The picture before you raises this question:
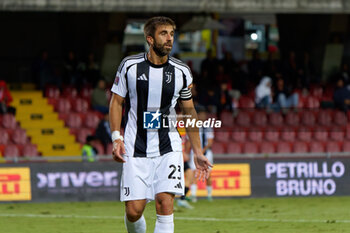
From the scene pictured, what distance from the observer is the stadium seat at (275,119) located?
2067 cm

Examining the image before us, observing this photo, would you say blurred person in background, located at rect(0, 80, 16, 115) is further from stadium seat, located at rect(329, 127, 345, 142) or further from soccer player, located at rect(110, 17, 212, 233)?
soccer player, located at rect(110, 17, 212, 233)

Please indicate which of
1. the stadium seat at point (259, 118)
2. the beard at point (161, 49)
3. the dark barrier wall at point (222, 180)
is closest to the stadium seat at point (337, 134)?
the stadium seat at point (259, 118)

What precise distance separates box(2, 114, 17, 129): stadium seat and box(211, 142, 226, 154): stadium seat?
4849mm

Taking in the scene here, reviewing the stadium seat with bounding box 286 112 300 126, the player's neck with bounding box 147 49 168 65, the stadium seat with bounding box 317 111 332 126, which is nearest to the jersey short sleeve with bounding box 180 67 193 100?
the player's neck with bounding box 147 49 168 65

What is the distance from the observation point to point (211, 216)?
12.6 meters

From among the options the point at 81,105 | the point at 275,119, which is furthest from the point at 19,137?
the point at 275,119

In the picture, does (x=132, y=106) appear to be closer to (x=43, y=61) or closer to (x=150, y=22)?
(x=150, y=22)

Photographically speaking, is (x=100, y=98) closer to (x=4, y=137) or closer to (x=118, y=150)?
(x=4, y=137)

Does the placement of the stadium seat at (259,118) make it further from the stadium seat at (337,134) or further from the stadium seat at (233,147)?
the stadium seat at (337,134)

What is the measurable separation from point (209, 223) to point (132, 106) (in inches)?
190

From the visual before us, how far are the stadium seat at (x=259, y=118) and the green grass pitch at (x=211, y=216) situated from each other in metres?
5.03

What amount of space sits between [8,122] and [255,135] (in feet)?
19.9

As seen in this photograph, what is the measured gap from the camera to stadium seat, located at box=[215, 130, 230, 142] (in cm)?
1972

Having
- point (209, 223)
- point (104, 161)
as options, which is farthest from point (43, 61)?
point (209, 223)
